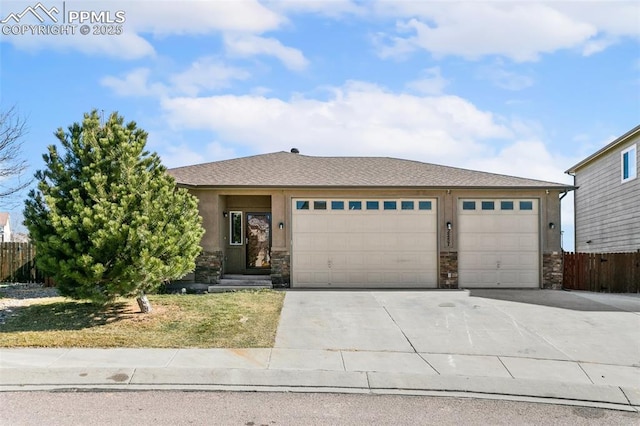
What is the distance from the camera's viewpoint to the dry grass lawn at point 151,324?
8555 mm

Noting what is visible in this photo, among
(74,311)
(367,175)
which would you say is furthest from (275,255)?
(74,311)

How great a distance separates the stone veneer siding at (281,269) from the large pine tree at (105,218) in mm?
4527

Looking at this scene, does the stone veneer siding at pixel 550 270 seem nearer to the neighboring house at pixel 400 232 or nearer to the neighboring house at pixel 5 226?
the neighboring house at pixel 400 232

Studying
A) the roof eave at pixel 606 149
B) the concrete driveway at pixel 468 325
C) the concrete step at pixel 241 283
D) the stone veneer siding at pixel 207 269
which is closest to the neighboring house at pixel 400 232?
the stone veneer siding at pixel 207 269

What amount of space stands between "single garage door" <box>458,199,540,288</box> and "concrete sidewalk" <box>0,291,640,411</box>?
372 cm

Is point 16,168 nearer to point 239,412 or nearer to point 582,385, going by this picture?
point 239,412

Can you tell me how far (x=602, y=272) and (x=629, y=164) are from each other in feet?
17.2

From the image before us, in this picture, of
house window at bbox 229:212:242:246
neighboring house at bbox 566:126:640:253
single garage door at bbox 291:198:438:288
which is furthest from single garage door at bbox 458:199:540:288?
house window at bbox 229:212:242:246

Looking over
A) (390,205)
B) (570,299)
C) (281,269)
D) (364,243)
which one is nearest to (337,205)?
(364,243)

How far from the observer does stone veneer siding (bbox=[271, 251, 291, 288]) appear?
15016 mm

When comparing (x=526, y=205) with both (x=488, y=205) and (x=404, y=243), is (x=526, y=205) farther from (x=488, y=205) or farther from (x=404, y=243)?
(x=404, y=243)

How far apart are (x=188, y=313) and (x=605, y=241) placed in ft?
58.3

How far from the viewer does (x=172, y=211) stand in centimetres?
1066

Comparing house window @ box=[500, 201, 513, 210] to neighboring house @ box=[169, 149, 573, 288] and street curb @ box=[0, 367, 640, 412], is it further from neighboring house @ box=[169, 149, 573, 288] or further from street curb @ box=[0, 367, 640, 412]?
street curb @ box=[0, 367, 640, 412]
